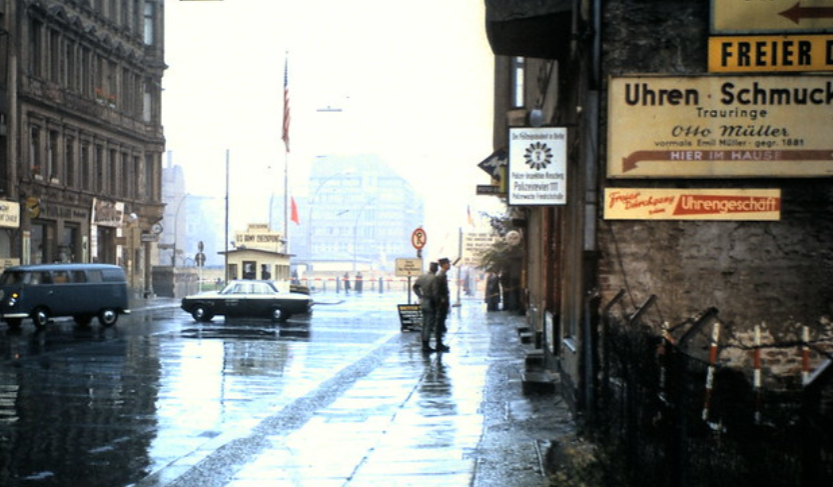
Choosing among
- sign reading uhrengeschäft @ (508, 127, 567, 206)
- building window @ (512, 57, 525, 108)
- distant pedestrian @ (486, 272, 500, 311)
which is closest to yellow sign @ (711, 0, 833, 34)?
sign reading uhrengeschäft @ (508, 127, 567, 206)

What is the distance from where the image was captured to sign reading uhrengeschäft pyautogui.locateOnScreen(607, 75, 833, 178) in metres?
10.6

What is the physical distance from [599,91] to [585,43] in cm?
53

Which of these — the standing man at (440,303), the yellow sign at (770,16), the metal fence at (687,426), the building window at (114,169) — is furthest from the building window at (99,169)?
the metal fence at (687,426)

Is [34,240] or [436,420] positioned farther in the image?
[34,240]

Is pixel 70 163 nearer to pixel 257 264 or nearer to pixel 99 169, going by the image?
pixel 99 169

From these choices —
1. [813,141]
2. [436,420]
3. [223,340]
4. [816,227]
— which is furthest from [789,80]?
[223,340]

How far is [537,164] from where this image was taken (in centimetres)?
1271

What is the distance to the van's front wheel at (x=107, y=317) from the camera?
30188mm

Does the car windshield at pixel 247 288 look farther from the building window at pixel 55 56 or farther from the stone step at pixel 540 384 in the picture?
the stone step at pixel 540 384

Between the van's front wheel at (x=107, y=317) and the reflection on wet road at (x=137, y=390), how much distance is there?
6.70ft

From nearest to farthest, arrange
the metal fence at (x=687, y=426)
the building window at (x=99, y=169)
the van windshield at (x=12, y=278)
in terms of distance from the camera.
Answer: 1. the metal fence at (x=687, y=426)
2. the van windshield at (x=12, y=278)
3. the building window at (x=99, y=169)

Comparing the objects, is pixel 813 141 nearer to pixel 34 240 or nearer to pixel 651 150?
pixel 651 150

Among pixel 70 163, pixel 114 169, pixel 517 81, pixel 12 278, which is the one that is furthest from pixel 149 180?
pixel 517 81

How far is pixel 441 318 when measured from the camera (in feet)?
69.7
